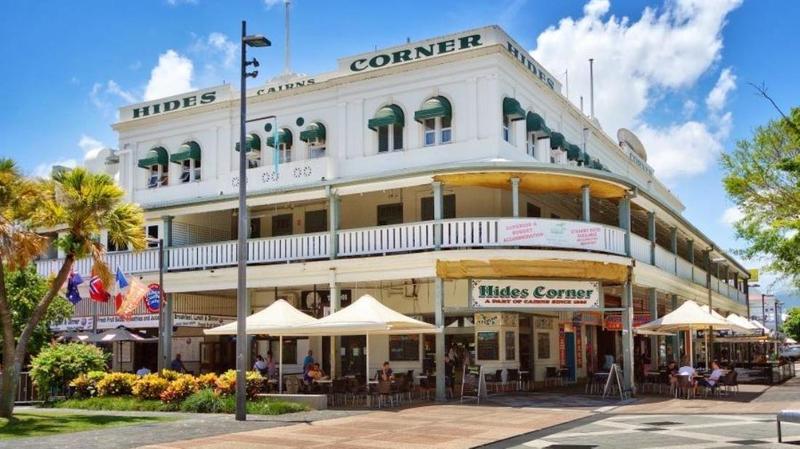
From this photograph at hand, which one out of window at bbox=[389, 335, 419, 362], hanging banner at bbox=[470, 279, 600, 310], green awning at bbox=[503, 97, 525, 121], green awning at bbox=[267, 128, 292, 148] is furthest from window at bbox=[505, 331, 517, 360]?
green awning at bbox=[267, 128, 292, 148]

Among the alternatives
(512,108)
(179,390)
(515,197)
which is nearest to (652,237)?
(512,108)

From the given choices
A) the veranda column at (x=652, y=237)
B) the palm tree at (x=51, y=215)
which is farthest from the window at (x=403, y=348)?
the palm tree at (x=51, y=215)

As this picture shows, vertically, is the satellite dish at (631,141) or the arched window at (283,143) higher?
the satellite dish at (631,141)

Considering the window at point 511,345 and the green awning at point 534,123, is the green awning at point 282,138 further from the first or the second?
the window at point 511,345

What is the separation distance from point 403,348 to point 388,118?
774 cm

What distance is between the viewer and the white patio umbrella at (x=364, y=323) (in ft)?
71.2

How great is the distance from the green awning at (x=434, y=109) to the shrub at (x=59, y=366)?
40.5 feet

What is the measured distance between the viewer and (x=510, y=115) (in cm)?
2855

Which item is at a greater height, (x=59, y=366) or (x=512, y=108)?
(x=512, y=108)

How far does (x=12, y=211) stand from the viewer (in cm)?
2041

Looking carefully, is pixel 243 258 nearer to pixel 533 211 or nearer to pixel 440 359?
pixel 440 359

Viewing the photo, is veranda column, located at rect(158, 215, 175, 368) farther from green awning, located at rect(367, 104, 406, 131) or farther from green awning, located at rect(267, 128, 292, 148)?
green awning, located at rect(367, 104, 406, 131)

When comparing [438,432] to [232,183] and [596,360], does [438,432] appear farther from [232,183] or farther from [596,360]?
[596,360]

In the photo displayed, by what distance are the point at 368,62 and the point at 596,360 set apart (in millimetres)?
15579
